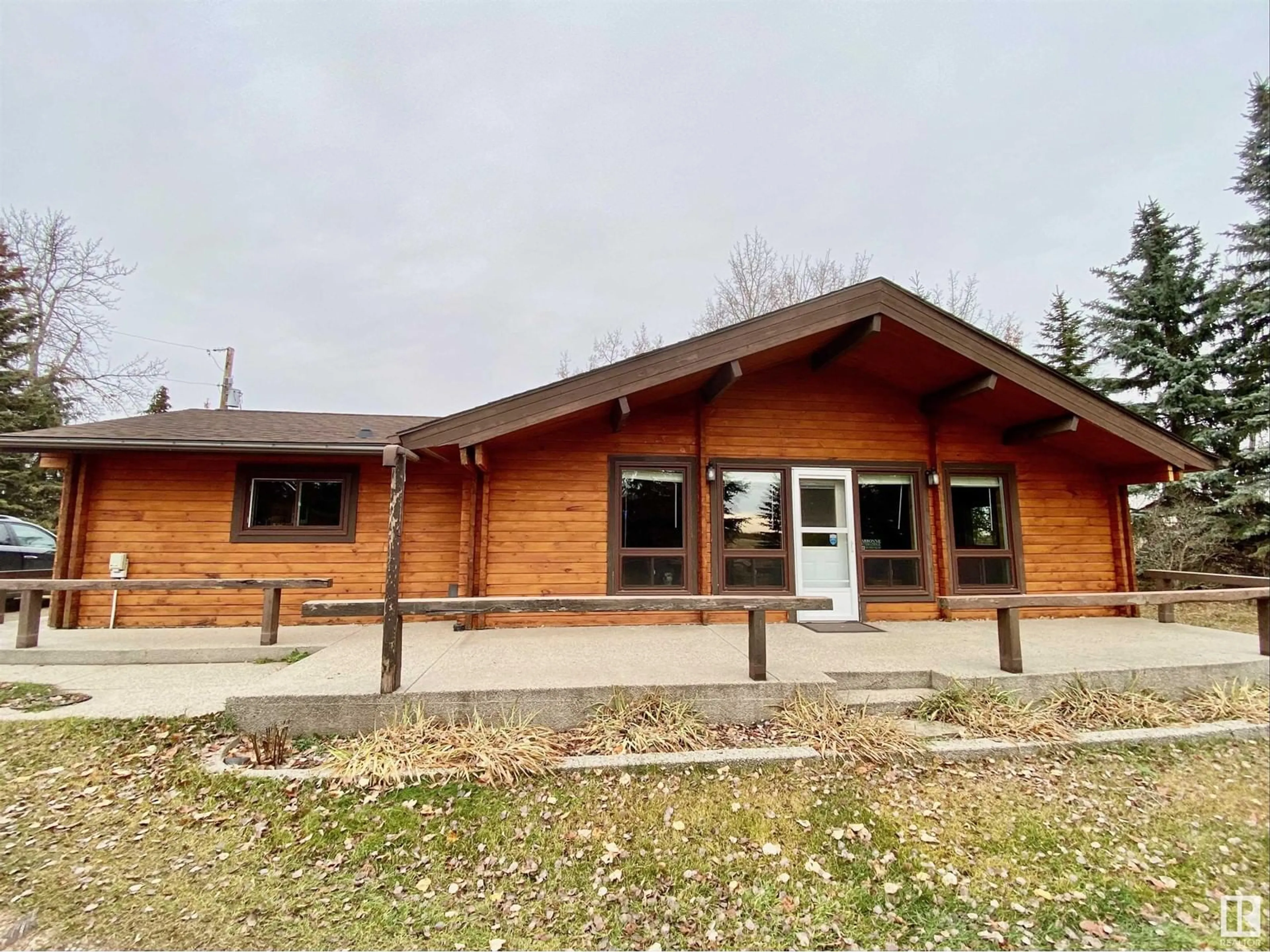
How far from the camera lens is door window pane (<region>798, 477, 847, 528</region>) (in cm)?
650

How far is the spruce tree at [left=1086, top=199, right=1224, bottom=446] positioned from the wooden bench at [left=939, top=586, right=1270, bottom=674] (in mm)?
7833

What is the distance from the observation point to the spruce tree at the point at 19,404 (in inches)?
501

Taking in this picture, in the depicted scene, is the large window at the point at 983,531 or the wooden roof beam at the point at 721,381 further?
the large window at the point at 983,531

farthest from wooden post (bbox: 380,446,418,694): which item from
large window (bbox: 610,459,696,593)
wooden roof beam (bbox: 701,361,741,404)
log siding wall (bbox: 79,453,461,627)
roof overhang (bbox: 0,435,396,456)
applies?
wooden roof beam (bbox: 701,361,741,404)

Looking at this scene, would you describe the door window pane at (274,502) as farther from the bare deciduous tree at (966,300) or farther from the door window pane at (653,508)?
the bare deciduous tree at (966,300)

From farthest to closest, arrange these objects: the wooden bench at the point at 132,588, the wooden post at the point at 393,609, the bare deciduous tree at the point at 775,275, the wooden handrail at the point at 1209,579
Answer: the bare deciduous tree at the point at 775,275, the wooden handrail at the point at 1209,579, the wooden bench at the point at 132,588, the wooden post at the point at 393,609

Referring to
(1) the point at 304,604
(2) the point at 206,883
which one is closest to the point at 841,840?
(2) the point at 206,883

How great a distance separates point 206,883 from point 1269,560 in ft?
49.5

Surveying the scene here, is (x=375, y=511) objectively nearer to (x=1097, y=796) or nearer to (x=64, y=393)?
(x=1097, y=796)

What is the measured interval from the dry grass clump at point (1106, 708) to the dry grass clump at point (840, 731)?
139 centimetres

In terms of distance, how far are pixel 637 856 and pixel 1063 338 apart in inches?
679

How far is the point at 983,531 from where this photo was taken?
22.2 ft

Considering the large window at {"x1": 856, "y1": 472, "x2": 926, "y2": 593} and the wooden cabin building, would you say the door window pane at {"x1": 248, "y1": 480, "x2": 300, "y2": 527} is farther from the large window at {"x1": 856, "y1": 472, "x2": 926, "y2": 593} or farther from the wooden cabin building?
the large window at {"x1": 856, "y1": 472, "x2": 926, "y2": 593}

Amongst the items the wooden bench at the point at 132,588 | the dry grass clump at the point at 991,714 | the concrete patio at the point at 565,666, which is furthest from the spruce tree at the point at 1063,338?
the wooden bench at the point at 132,588
